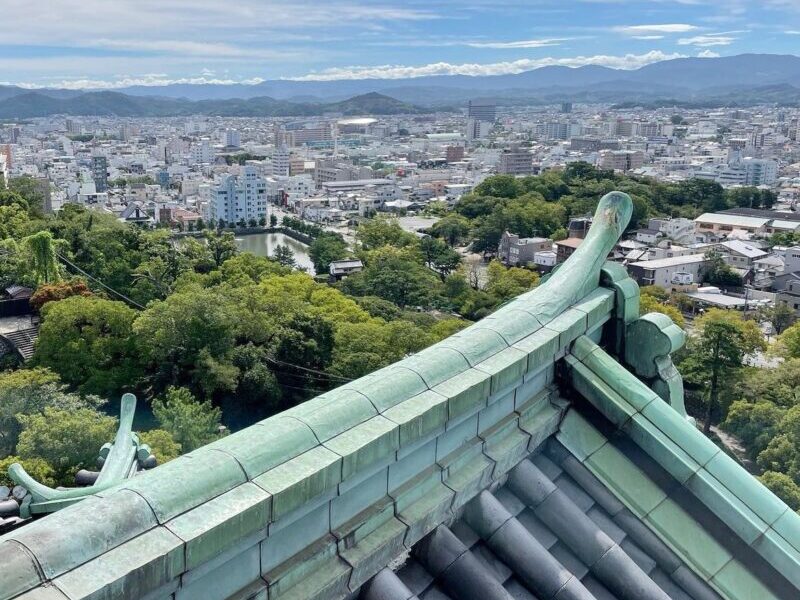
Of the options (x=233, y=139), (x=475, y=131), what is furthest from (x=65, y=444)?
(x=475, y=131)

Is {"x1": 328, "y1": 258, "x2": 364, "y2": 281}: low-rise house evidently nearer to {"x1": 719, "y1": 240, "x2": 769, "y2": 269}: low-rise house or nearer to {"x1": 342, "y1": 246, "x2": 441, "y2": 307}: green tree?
{"x1": 342, "y1": 246, "x2": 441, "y2": 307}: green tree

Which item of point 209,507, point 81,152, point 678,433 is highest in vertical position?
point 209,507

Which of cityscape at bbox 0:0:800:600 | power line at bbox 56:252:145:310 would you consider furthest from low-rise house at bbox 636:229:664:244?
power line at bbox 56:252:145:310

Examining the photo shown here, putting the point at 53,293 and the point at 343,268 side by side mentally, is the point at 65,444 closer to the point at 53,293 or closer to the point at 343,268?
the point at 53,293

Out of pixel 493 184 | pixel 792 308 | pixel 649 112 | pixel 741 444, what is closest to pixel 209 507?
pixel 741 444

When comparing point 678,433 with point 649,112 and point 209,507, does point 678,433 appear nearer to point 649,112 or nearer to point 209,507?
point 209,507

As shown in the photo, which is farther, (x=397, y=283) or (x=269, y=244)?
(x=269, y=244)
